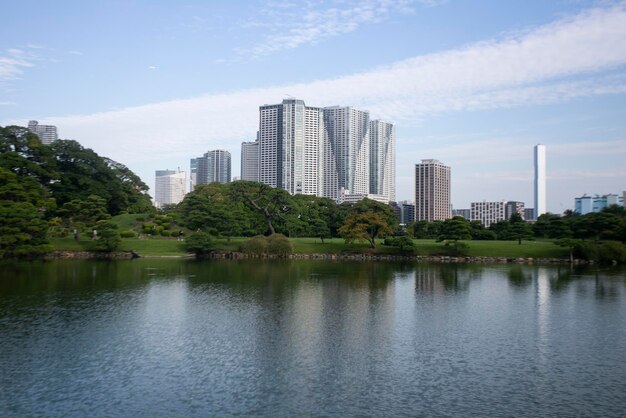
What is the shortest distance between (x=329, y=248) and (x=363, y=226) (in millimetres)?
5065

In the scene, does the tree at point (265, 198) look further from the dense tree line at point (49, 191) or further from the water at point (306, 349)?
→ the water at point (306, 349)

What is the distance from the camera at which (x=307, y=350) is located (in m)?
17.4

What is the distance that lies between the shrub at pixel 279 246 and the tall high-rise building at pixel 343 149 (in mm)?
102798

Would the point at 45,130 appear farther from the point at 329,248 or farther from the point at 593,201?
the point at 593,201

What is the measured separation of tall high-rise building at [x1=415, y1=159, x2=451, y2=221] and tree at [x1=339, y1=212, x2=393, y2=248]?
324ft

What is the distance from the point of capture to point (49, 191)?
61844 millimetres

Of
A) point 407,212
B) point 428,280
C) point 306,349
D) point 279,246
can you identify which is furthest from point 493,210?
point 306,349

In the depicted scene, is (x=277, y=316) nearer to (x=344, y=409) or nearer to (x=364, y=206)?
(x=344, y=409)

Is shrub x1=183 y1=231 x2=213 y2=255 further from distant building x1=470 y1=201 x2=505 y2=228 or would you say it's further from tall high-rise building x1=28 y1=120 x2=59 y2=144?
distant building x1=470 y1=201 x2=505 y2=228

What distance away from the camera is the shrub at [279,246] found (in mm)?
56469

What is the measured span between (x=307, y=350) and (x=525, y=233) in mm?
50150

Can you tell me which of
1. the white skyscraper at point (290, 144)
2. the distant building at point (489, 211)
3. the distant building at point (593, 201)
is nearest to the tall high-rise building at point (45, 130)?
the white skyscraper at point (290, 144)

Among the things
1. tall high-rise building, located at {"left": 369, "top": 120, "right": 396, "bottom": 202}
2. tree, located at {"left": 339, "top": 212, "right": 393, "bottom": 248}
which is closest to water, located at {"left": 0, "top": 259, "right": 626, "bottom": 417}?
tree, located at {"left": 339, "top": 212, "right": 393, "bottom": 248}

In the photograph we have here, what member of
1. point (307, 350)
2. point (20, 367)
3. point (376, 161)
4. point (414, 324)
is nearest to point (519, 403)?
point (307, 350)
